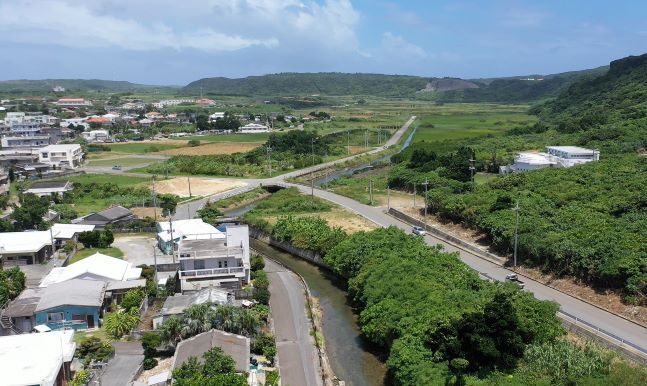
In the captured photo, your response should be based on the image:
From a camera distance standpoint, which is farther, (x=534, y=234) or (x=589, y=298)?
(x=534, y=234)

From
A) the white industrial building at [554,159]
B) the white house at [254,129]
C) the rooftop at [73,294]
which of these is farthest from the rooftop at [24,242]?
the white house at [254,129]

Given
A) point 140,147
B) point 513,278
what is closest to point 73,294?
point 513,278

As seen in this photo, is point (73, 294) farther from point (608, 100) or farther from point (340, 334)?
point (608, 100)

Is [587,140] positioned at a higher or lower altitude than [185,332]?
higher

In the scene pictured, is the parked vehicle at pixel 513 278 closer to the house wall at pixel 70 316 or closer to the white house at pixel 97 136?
the house wall at pixel 70 316

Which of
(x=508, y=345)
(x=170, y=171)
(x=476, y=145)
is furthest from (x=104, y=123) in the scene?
(x=508, y=345)

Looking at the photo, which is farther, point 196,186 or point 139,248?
point 196,186

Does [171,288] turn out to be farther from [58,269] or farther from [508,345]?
[508,345]

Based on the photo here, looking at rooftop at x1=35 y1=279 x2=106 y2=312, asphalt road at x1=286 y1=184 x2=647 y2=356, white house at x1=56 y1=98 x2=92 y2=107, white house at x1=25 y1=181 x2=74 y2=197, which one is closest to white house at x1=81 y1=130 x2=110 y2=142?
white house at x1=25 y1=181 x2=74 y2=197
